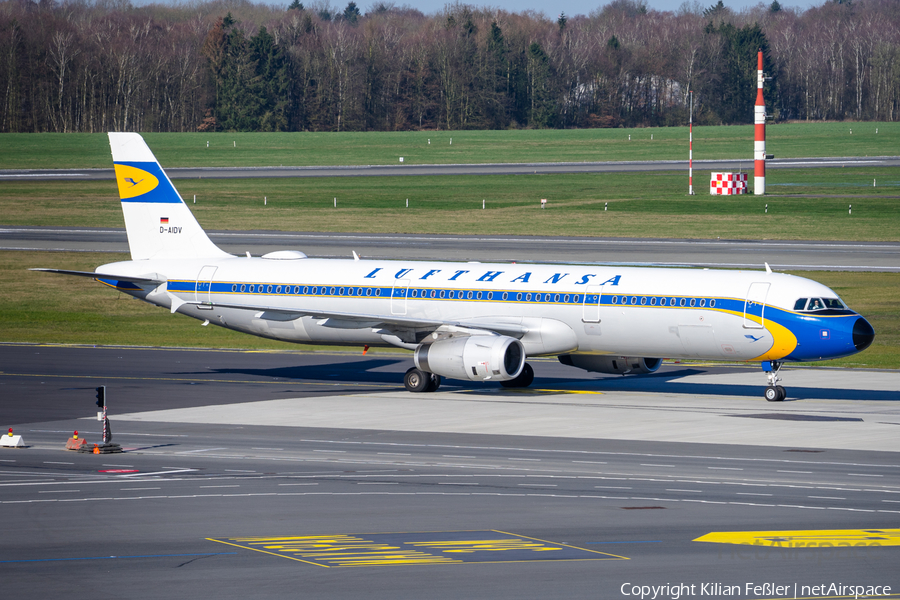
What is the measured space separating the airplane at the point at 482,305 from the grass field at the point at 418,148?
371 ft

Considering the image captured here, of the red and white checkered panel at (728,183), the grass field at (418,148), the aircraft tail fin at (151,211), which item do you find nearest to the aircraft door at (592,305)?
the aircraft tail fin at (151,211)

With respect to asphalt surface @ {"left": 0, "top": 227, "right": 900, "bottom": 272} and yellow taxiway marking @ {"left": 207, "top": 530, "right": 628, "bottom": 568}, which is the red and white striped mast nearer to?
asphalt surface @ {"left": 0, "top": 227, "right": 900, "bottom": 272}

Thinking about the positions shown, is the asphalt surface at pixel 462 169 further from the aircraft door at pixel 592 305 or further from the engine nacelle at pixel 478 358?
the engine nacelle at pixel 478 358

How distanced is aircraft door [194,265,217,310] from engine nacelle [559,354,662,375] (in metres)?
13.6

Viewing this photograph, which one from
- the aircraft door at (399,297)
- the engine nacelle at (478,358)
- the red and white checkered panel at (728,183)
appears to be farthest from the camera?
the red and white checkered panel at (728,183)

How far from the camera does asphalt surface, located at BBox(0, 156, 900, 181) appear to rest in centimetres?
14012

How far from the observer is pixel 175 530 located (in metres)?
21.5

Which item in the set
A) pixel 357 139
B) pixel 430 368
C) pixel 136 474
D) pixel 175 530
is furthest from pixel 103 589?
pixel 357 139

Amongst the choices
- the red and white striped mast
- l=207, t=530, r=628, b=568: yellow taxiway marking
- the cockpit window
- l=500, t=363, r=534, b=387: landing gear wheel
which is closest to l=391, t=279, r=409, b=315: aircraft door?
l=500, t=363, r=534, b=387: landing gear wheel

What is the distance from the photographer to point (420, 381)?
41.4 meters

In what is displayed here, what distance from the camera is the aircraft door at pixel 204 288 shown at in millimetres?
45025

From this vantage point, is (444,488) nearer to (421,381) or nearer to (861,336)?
(421,381)

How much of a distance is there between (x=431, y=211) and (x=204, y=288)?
2529 inches

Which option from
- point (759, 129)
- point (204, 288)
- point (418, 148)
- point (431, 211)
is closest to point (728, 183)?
point (759, 129)
